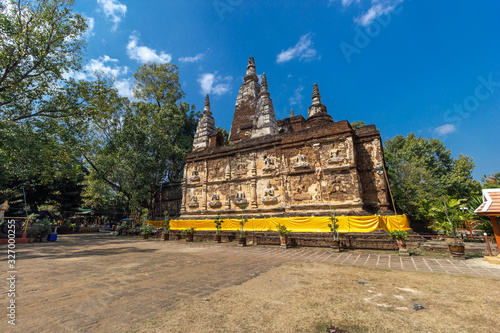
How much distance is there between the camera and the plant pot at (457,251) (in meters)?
7.48

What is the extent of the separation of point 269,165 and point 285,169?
4.26 feet

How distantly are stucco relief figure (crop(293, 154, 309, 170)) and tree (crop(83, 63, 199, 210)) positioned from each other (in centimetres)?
1300

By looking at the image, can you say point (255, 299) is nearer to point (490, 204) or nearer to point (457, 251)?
point (457, 251)

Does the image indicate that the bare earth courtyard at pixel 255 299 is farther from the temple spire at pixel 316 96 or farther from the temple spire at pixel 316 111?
the temple spire at pixel 316 96

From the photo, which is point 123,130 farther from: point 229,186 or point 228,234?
point 228,234

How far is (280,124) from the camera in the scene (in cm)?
2058

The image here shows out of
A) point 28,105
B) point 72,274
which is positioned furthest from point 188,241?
point 28,105

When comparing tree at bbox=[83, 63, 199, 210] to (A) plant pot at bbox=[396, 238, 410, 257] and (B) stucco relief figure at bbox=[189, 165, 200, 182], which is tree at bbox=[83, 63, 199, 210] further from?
(A) plant pot at bbox=[396, 238, 410, 257]

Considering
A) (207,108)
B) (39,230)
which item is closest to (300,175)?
(207,108)

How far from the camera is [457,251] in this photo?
24.8 ft

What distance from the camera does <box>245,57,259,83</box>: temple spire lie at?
70.2ft

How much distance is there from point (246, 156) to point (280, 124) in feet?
19.3

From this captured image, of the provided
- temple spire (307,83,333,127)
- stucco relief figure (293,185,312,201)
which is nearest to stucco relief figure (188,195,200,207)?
stucco relief figure (293,185,312,201)

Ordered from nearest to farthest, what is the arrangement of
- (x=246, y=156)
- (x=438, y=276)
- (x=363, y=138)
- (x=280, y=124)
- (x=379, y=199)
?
(x=438, y=276)
(x=379, y=199)
(x=363, y=138)
(x=246, y=156)
(x=280, y=124)
